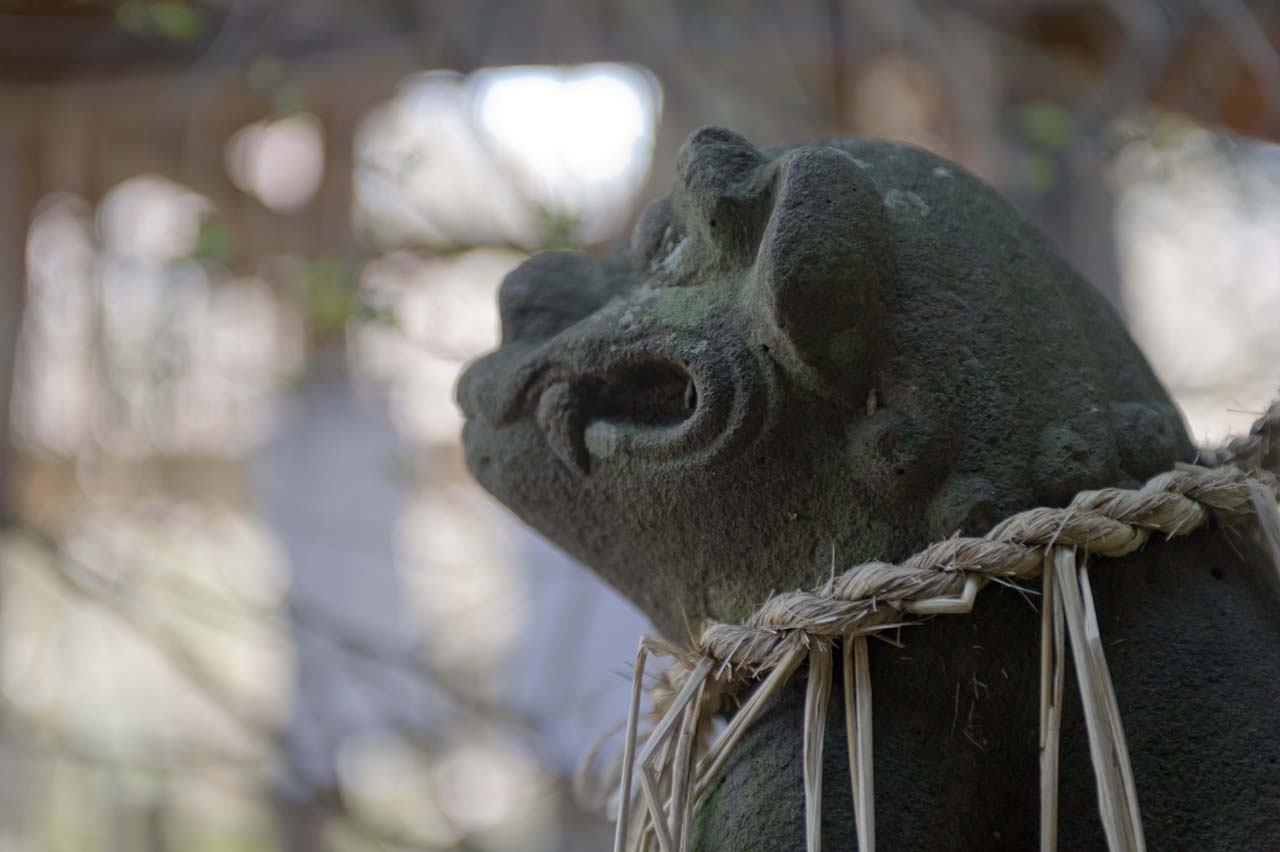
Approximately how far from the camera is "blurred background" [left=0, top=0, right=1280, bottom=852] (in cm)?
142

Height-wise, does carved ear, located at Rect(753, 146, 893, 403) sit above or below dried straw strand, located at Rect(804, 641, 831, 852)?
above

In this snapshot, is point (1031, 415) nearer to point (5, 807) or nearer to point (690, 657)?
point (690, 657)

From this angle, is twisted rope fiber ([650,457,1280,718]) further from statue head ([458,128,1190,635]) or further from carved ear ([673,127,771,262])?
carved ear ([673,127,771,262])

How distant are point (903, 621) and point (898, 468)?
5 cm

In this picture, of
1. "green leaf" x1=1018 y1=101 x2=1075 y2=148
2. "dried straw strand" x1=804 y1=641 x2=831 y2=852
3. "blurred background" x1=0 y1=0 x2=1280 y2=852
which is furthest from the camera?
"blurred background" x1=0 y1=0 x2=1280 y2=852

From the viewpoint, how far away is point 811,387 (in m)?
0.41

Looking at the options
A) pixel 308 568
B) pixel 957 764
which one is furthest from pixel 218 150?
pixel 957 764

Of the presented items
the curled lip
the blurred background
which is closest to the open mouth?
the curled lip

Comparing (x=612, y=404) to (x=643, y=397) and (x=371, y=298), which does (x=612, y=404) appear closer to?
(x=643, y=397)

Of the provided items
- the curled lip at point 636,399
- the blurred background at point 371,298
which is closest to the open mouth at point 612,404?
the curled lip at point 636,399

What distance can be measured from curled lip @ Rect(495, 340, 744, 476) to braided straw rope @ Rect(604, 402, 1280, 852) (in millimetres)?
67

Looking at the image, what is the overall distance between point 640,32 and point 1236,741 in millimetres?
1248

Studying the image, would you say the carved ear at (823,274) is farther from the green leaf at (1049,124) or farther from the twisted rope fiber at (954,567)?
the green leaf at (1049,124)

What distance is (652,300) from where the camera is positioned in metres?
0.45
